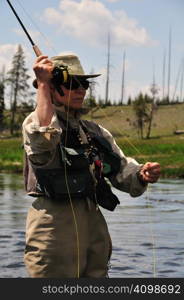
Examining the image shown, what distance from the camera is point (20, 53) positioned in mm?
110812

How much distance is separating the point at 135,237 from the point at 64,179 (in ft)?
21.2

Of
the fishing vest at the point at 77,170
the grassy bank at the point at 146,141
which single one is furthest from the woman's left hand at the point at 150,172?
the grassy bank at the point at 146,141

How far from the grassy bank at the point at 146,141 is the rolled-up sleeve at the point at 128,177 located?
72.0 ft

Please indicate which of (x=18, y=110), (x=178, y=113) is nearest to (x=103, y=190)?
(x=178, y=113)

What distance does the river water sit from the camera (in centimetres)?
912

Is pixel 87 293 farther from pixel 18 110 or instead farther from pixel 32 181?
pixel 18 110

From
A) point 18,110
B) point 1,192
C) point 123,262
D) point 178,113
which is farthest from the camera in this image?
point 18,110

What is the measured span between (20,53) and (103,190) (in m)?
106

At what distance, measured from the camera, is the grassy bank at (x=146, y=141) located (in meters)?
34.3

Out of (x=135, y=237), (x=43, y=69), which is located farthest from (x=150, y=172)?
(x=135, y=237)

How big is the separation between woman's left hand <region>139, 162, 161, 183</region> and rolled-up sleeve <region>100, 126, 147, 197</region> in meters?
0.08

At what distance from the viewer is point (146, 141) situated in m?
63.7

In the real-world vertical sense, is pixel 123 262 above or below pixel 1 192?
above

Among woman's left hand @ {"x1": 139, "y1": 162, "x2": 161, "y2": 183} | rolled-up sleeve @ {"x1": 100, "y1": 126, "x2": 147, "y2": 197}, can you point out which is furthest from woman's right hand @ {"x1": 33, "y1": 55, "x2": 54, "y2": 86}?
woman's left hand @ {"x1": 139, "y1": 162, "x2": 161, "y2": 183}
